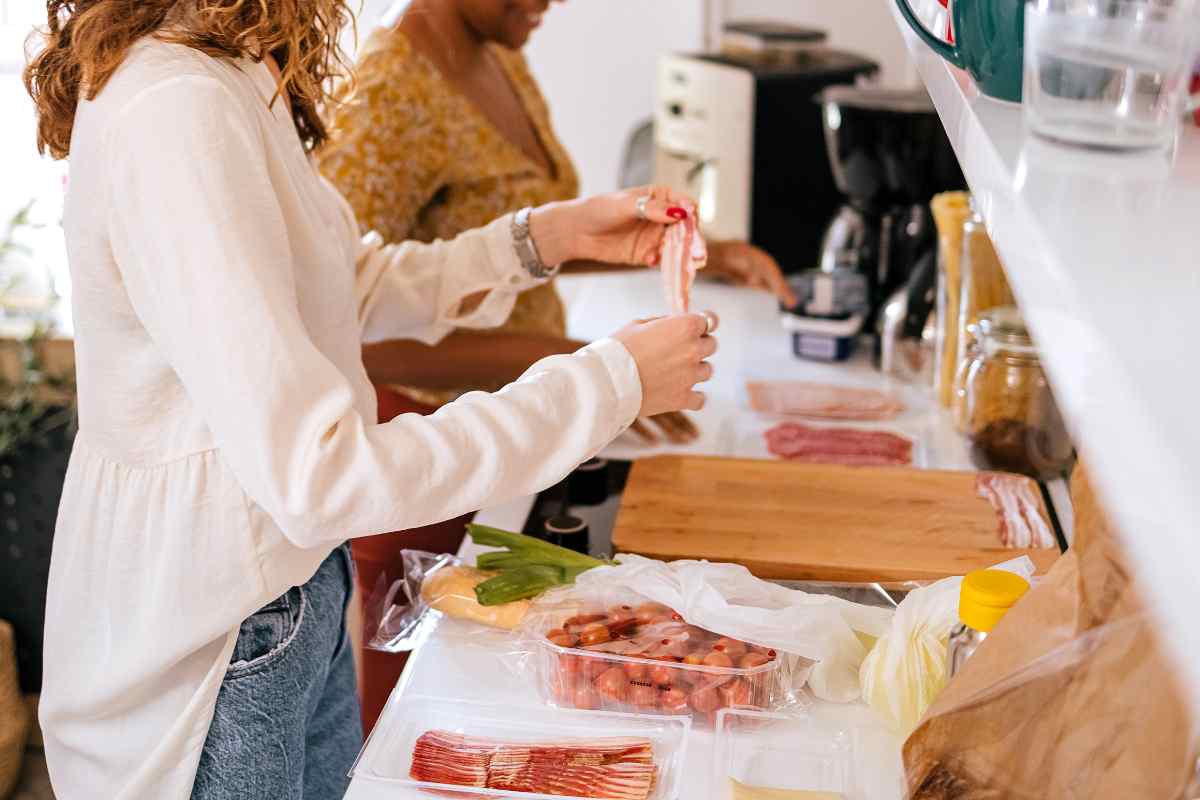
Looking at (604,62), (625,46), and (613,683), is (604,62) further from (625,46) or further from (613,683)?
(613,683)

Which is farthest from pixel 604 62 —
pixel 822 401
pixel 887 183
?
pixel 822 401

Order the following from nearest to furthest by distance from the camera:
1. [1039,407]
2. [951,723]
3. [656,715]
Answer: [951,723], [656,715], [1039,407]

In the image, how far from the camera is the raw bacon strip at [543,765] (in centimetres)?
104

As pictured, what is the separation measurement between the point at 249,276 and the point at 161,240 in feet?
0.24

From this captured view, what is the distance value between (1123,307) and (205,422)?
31.5 inches

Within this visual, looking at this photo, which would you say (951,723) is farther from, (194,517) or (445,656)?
(194,517)

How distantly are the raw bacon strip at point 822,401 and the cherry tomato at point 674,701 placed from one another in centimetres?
98

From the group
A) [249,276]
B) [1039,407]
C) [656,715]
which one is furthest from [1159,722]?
[1039,407]

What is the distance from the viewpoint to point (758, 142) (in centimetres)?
285

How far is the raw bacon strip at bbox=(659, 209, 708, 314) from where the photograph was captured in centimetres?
141

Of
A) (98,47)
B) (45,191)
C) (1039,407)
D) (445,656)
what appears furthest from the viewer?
(45,191)

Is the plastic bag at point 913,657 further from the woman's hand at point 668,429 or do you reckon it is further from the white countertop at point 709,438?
the woman's hand at point 668,429

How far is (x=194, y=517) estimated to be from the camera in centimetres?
114

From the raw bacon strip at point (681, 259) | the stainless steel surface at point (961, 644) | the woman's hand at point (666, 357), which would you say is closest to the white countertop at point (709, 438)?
the stainless steel surface at point (961, 644)
